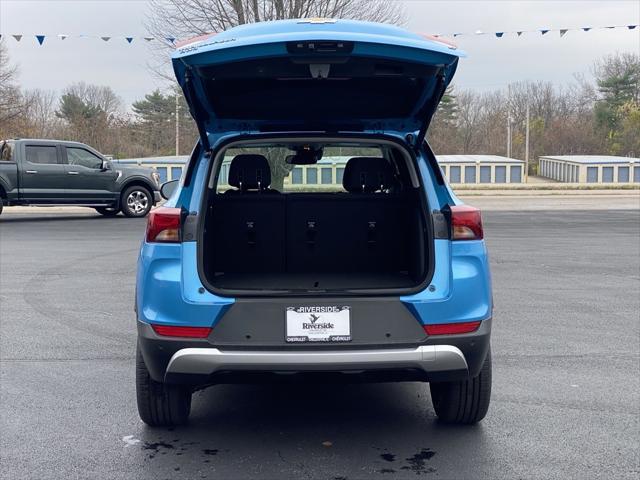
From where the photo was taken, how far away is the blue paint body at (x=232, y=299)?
368cm

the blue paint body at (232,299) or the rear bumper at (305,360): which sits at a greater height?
the blue paint body at (232,299)

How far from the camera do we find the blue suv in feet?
12.5

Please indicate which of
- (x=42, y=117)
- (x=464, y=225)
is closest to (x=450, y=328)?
(x=464, y=225)

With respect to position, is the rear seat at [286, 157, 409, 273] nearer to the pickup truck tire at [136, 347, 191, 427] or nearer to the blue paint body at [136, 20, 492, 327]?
the blue paint body at [136, 20, 492, 327]

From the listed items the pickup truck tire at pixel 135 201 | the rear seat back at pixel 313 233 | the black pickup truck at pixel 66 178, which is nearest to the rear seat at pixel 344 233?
the rear seat back at pixel 313 233

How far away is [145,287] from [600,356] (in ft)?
12.2

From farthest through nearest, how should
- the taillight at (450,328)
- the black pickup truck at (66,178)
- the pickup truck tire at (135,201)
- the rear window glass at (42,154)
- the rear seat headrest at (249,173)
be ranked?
the pickup truck tire at (135,201) < the rear window glass at (42,154) < the black pickup truck at (66,178) < the rear seat headrest at (249,173) < the taillight at (450,328)

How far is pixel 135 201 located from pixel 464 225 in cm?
1646

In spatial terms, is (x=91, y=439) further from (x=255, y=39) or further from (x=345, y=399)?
(x=255, y=39)

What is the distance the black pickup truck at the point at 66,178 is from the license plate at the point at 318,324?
52.7 feet

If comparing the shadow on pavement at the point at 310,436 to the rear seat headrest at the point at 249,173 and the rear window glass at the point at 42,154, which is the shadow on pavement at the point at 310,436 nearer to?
the rear seat headrest at the point at 249,173

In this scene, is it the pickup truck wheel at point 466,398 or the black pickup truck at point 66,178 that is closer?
the pickup truck wheel at point 466,398

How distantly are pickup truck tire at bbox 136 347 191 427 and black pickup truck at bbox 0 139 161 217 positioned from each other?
50.1 feet

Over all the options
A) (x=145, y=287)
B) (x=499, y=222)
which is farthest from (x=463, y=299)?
(x=499, y=222)
